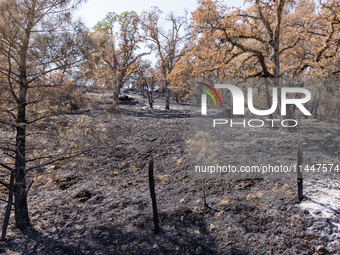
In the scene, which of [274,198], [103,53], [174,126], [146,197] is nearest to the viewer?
[274,198]

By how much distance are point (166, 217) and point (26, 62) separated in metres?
4.10

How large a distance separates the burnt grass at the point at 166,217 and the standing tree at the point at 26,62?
93 cm

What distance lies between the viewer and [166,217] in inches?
188

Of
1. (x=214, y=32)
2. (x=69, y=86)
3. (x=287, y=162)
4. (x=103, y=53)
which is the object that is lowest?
(x=287, y=162)

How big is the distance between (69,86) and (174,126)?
8.25 meters

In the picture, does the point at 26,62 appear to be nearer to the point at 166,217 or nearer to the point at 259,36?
the point at 166,217

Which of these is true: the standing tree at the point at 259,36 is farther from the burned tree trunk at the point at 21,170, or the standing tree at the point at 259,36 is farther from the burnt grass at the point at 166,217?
the burned tree trunk at the point at 21,170

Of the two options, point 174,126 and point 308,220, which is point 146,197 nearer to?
point 308,220

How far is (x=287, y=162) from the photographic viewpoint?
635 cm

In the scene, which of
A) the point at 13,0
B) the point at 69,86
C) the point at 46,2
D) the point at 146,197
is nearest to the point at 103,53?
the point at 69,86

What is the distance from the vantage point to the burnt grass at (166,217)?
152 inches

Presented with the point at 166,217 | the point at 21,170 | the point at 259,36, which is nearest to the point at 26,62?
the point at 21,170

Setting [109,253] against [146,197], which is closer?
[109,253]

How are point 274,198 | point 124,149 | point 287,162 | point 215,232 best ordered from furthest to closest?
point 124,149, point 287,162, point 274,198, point 215,232
